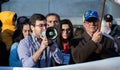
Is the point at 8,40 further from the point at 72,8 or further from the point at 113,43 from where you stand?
the point at 72,8

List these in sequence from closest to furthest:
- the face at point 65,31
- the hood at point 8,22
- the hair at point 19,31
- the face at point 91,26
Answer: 1. the face at point 91,26
2. the face at point 65,31
3. the hair at point 19,31
4. the hood at point 8,22

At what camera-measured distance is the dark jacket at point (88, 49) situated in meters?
4.55

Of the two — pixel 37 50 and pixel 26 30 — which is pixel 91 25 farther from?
pixel 26 30

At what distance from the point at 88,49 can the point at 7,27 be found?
5.77 ft

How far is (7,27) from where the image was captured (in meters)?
6.04

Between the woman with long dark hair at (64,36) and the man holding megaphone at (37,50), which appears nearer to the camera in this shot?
the man holding megaphone at (37,50)

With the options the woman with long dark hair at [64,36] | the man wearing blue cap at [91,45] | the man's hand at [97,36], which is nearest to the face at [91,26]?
the man wearing blue cap at [91,45]

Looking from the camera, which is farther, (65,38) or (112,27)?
(112,27)

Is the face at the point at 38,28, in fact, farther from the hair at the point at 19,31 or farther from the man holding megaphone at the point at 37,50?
the hair at the point at 19,31

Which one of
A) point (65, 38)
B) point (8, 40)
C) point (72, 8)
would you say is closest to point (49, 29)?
point (65, 38)

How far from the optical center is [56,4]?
11820 mm

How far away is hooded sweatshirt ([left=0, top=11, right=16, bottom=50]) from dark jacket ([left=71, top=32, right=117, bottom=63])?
46.9 inches

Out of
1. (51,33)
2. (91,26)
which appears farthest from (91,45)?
(51,33)

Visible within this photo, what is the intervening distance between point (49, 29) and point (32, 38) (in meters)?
0.44
